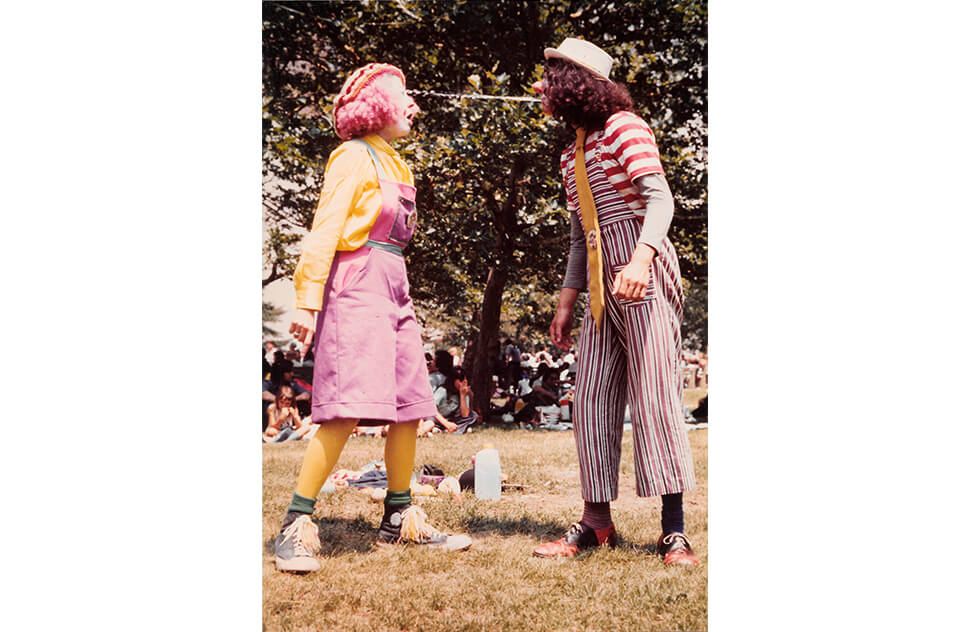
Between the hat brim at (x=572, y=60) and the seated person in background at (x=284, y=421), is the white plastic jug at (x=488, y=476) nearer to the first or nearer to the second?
the seated person in background at (x=284, y=421)

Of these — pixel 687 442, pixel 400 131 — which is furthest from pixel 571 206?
pixel 687 442

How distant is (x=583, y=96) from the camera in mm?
3867

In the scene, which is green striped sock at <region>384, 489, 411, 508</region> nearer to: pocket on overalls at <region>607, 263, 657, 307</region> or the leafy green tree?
the leafy green tree

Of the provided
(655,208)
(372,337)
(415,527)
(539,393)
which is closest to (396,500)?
(415,527)

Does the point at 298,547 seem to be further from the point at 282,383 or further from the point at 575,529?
the point at 575,529

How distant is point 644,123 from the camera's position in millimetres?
3863

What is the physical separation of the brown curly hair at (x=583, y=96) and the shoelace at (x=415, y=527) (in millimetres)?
1984

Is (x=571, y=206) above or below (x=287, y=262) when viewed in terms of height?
above

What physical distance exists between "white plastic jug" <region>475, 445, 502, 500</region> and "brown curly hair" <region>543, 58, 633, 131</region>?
1.69m

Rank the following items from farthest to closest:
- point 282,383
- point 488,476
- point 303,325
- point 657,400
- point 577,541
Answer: point 488,476, point 282,383, point 577,541, point 657,400, point 303,325

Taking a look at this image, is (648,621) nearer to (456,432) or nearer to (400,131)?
(456,432)

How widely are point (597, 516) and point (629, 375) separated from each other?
27.1 inches

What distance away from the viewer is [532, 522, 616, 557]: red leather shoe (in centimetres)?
Result: 381

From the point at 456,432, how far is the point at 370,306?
0.87m
